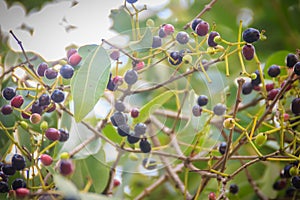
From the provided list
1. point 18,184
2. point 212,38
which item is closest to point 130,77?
point 212,38

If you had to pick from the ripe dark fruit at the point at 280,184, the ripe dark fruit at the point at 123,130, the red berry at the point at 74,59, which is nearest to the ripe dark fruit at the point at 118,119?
the ripe dark fruit at the point at 123,130

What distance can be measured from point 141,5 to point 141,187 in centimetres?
69

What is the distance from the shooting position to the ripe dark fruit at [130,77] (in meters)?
0.85

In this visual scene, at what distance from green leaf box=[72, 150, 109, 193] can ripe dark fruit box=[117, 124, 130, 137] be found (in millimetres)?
100

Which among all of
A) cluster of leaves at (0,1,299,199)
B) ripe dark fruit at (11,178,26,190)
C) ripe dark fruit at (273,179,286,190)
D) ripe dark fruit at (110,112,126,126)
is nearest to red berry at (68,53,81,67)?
cluster of leaves at (0,1,299,199)

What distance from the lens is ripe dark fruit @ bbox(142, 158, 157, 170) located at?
3.19 ft

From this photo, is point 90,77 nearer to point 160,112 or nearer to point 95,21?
point 95,21

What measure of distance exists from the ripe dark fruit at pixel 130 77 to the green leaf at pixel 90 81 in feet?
0.19

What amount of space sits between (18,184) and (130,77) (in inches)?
10.2

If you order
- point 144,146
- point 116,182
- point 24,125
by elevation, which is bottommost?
point 116,182

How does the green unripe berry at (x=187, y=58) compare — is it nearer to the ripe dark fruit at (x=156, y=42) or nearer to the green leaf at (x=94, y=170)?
the ripe dark fruit at (x=156, y=42)

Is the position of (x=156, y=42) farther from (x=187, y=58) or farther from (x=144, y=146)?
(x=144, y=146)

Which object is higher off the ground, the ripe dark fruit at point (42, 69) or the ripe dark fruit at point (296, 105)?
the ripe dark fruit at point (42, 69)

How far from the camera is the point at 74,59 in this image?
2.71 ft
